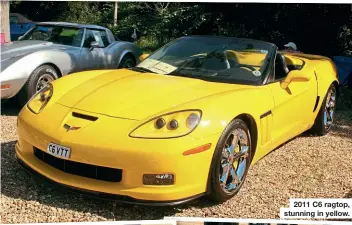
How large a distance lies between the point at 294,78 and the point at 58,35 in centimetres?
405

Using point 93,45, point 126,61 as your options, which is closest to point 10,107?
point 93,45

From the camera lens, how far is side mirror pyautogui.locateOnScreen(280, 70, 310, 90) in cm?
369

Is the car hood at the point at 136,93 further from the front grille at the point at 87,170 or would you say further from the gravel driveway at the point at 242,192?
the gravel driveway at the point at 242,192

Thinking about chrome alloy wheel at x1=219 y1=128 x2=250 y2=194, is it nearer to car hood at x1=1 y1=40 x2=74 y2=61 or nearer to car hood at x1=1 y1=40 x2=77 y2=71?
car hood at x1=1 y1=40 x2=77 y2=71

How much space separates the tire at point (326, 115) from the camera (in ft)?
15.6

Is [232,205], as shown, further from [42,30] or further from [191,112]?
[42,30]

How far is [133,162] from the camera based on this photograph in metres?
2.59

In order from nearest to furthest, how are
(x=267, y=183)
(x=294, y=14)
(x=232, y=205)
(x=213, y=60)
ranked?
(x=232, y=205) → (x=267, y=183) → (x=213, y=60) → (x=294, y=14)

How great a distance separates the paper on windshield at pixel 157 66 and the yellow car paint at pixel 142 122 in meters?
0.14

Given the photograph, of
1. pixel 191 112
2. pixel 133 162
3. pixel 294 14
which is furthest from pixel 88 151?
pixel 294 14

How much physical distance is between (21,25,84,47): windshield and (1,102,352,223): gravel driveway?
7.16ft

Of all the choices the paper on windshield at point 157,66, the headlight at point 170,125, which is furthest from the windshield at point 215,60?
the headlight at point 170,125

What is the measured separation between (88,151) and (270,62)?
2017mm

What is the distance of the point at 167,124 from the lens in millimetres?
2758
